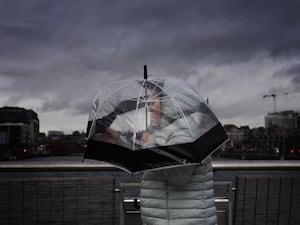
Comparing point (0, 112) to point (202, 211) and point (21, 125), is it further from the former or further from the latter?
point (202, 211)

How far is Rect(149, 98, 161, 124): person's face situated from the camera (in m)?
2.73

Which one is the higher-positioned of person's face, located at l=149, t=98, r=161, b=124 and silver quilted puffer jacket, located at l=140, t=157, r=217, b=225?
person's face, located at l=149, t=98, r=161, b=124

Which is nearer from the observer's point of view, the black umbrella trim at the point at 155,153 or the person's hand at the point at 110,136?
the black umbrella trim at the point at 155,153

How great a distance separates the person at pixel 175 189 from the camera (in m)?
2.69

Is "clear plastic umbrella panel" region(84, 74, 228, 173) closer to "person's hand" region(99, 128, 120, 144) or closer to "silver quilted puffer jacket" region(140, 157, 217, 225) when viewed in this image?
"person's hand" region(99, 128, 120, 144)

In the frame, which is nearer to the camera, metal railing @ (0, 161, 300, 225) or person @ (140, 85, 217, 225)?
person @ (140, 85, 217, 225)

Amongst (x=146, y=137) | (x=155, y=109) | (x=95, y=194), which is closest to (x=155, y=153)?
(x=146, y=137)

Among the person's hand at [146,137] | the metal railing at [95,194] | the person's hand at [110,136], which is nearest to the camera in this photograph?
the person's hand at [146,137]

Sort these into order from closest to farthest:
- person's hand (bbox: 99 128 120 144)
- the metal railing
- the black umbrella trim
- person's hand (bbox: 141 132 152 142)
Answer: the black umbrella trim
person's hand (bbox: 141 132 152 142)
person's hand (bbox: 99 128 120 144)
the metal railing

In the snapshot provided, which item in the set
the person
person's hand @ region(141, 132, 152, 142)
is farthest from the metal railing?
person's hand @ region(141, 132, 152, 142)

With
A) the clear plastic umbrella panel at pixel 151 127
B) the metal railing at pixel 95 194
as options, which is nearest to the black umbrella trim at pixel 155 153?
the clear plastic umbrella panel at pixel 151 127

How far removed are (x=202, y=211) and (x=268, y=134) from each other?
110 meters

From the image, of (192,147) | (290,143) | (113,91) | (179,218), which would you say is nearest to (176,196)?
(179,218)

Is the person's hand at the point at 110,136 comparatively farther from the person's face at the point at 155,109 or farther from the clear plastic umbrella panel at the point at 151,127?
the person's face at the point at 155,109
